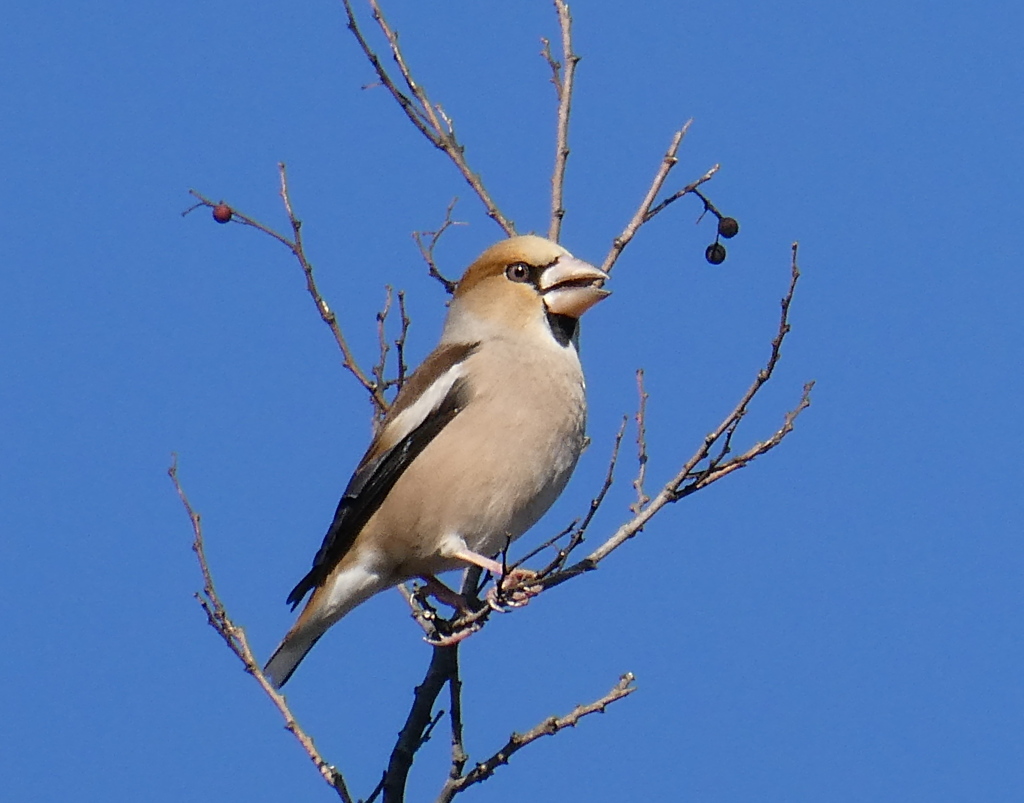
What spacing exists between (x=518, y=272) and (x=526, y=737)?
1.89m

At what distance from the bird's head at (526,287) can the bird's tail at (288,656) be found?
127 centimetres

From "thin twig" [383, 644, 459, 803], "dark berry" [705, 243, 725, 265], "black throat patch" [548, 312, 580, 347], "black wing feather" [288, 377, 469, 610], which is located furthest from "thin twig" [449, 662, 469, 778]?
"dark berry" [705, 243, 725, 265]

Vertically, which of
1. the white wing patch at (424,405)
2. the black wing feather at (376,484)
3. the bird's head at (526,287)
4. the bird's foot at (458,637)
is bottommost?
the bird's foot at (458,637)

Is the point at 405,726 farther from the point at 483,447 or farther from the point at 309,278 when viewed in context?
the point at 309,278

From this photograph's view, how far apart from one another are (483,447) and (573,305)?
69 centimetres

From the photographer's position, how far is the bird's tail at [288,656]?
5141 mm

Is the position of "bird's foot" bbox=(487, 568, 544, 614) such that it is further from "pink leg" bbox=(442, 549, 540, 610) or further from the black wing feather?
Answer: the black wing feather

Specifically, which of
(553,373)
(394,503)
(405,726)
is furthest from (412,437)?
(405,726)

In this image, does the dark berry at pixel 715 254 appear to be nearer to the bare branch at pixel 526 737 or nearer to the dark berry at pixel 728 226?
the dark berry at pixel 728 226

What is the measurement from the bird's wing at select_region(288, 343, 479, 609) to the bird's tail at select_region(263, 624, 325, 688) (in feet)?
0.73

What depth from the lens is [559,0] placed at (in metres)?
5.57

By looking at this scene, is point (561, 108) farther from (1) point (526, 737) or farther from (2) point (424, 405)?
(1) point (526, 737)

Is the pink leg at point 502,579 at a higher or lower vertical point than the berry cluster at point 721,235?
lower

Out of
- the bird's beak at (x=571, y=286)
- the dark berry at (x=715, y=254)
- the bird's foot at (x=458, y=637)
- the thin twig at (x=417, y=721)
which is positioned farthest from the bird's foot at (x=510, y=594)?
the dark berry at (x=715, y=254)
